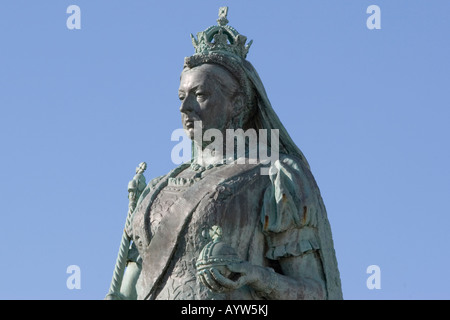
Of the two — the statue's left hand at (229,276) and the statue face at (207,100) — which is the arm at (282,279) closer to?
the statue's left hand at (229,276)

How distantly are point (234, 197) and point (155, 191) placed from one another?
3.41ft

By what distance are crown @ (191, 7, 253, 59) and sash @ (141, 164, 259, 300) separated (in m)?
1.52

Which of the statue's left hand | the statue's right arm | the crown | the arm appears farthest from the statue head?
the statue's left hand

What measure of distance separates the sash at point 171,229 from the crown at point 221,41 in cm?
152

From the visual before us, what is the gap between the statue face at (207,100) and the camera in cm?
2339

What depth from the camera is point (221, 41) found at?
2375cm

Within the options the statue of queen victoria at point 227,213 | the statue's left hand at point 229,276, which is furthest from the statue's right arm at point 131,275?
the statue's left hand at point 229,276

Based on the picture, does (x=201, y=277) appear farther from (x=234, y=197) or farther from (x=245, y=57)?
(x=245, y=57)

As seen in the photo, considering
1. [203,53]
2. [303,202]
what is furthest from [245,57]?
[303,202]

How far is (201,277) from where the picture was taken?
72.3 ft

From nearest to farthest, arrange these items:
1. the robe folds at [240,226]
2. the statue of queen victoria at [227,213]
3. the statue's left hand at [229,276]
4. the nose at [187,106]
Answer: the statue's left hand at [229,276], the statue of queen victoria at [227,213], the robe folds at [240,226], the nose at [187,106]

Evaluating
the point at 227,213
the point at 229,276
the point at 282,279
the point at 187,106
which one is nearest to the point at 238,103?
the point at 187,106

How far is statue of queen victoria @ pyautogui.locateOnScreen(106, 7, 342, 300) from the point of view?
2241cm
